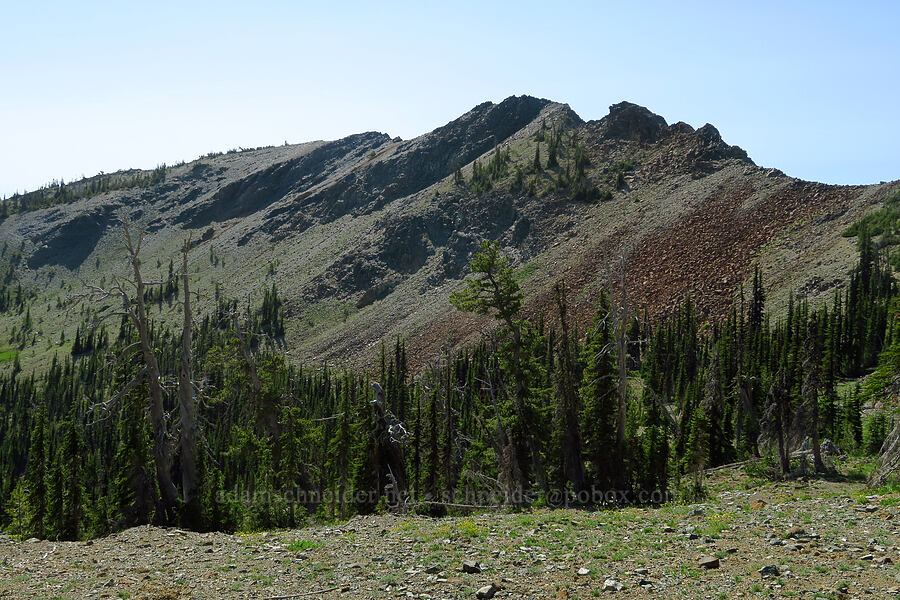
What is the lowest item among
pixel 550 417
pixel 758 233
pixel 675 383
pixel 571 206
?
pixel 675 383

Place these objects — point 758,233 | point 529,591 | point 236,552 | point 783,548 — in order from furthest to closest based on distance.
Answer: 1. point 758,233
2. point 236,552
3. point 783,548
4. point 529,591

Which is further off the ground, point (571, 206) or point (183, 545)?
point (571, 206)

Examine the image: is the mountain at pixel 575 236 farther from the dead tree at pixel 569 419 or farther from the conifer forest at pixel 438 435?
the dead tree at pixel 569 419

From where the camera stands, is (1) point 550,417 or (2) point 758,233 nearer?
(1) point 550,417

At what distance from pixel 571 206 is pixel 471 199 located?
1263 inches

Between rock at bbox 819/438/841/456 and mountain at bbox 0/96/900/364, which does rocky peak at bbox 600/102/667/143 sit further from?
rock at bbox 819/438/841/456

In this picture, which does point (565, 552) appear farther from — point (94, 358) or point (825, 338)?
point (94, 358)

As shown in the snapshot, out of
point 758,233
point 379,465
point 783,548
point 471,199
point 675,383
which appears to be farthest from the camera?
point 471,199

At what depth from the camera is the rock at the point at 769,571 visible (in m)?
10.2

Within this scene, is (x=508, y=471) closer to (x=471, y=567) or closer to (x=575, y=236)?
(x=471, y=567)

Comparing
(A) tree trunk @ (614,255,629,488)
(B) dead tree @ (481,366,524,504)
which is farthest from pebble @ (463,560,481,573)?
(A) tree trunk @ (614,255,629,488)

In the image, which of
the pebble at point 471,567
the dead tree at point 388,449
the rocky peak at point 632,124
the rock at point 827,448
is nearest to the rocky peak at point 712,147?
the rocky peak at point 632,124

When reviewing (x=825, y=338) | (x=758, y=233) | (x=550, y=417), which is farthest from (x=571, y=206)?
(x=550, y=417)

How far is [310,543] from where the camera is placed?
1389 cm
